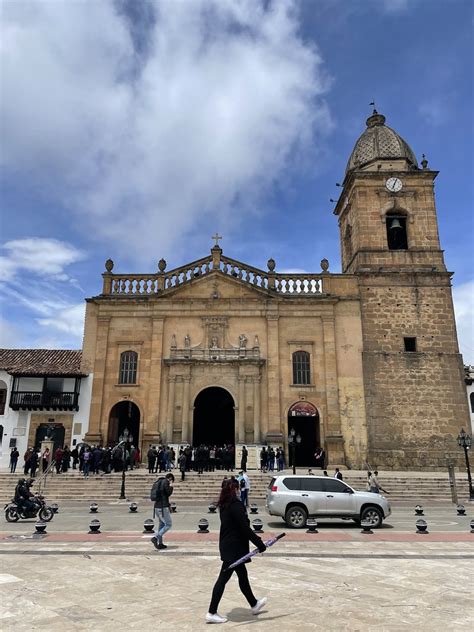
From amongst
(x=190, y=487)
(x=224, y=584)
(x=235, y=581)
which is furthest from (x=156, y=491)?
(x=190, y=487)

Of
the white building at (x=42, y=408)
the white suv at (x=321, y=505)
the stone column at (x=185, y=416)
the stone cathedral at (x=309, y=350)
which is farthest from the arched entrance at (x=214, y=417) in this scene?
the white suv at (x=321, y=505)

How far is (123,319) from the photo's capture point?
30.8 m

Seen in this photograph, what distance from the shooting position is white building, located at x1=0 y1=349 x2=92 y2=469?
1110 inches

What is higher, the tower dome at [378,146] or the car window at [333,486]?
the tower dome at [378,146]

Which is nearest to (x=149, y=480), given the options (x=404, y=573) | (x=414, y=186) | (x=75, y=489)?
(x=75, y=489)

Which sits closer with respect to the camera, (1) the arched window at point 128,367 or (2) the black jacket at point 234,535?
(2) the black jacket at point 234,535

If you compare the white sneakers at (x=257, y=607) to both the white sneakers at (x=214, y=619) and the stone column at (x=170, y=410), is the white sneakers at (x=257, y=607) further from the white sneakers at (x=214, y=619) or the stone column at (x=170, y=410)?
the stone column at (x=170, y=410)

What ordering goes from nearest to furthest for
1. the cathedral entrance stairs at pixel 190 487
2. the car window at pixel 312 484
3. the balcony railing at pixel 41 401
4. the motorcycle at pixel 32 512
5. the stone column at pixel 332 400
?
the car window at pixel 312 484
the motorcycle at pixel 32 512
the cathedral entrance stairs at pixel 190 487
the stone column at pixel 332 400
the balcony railing at pixel 41 401

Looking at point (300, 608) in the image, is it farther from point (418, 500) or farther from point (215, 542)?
point (418, 500)

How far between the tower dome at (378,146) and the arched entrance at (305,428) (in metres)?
16.8

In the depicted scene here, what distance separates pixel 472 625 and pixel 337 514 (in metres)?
8.43

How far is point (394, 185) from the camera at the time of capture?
105ft

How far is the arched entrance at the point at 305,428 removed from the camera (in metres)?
29.0

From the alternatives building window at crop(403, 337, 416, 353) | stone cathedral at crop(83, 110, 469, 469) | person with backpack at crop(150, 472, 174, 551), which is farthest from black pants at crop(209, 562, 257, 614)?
building window at crop(403, 337, 416, 353)
